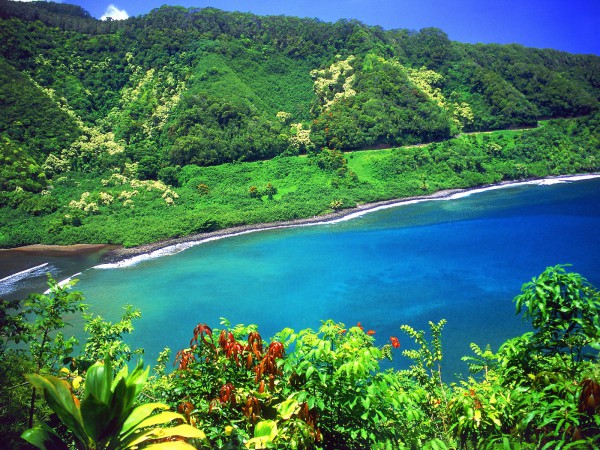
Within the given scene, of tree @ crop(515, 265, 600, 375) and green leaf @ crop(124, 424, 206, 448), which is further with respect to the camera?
tree @ crop(515, 265, 600, 375)

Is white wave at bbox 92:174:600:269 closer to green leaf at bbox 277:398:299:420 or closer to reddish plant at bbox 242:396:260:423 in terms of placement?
reddish plant at bbox 242:396:260:423

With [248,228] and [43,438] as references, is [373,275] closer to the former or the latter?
[248,228]

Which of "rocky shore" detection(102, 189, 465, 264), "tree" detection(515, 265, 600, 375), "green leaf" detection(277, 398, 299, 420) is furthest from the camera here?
"rocky shore" detection(102, 189, 465, 264)

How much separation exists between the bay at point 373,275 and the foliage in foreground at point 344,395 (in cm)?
1074

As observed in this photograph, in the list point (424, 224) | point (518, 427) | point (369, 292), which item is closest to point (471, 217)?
point (424, 224)

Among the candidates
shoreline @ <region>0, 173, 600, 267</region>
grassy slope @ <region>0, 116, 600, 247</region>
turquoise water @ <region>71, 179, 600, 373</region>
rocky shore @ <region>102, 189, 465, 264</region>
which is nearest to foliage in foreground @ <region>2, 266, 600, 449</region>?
turquoise water @ <region>71, 179, 600, 373</region>

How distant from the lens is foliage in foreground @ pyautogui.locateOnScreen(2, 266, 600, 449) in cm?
312

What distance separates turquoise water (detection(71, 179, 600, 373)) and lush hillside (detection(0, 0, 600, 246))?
20.8 ft

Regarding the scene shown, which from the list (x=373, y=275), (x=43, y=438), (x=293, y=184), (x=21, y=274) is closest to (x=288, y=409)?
(x=43, y=438)

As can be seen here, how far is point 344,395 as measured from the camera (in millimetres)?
3895

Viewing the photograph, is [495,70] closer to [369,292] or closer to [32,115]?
[369,292]

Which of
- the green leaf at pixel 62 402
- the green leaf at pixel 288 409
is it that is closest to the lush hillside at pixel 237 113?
the green leaf at pixel 62 402

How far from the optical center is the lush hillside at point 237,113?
125ft

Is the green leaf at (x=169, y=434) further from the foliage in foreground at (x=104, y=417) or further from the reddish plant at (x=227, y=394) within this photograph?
the reddish plant at (x=227, y=394)
